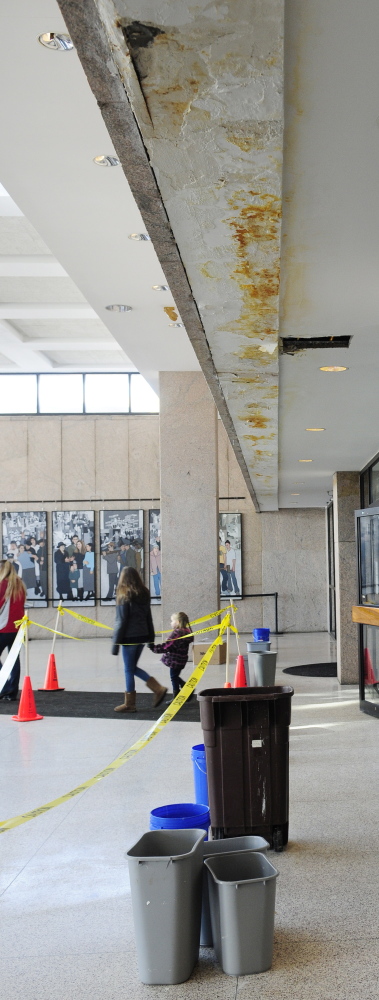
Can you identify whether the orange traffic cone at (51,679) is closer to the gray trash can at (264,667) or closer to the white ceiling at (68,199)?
the gray trash can at (264,667)

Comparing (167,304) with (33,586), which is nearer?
(167,304)

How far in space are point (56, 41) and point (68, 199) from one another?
1919 millimetres

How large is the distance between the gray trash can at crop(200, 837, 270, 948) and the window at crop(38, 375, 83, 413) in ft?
61.3

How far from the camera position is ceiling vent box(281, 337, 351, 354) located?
16.6 ft

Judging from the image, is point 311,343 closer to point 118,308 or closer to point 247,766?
point 247,766

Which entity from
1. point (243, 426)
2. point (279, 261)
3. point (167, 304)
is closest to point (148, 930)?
point (279, 261)

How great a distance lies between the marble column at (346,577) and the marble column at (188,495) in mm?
2635

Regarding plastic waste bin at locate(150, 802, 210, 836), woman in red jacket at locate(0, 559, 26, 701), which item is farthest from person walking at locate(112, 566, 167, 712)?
plastic waste bin at locate(150, 802, 210, 836)

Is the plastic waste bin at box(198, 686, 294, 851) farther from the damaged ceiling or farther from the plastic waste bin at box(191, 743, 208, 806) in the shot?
the damaged ceiling

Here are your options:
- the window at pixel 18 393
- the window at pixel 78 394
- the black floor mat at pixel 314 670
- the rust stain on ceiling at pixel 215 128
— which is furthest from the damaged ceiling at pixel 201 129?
the window at pixel 18 393

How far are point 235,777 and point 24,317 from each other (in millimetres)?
13132

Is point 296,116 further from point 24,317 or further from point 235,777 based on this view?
point 24,317

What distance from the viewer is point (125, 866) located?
4289 millimetres

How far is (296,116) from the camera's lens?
8.07ft
